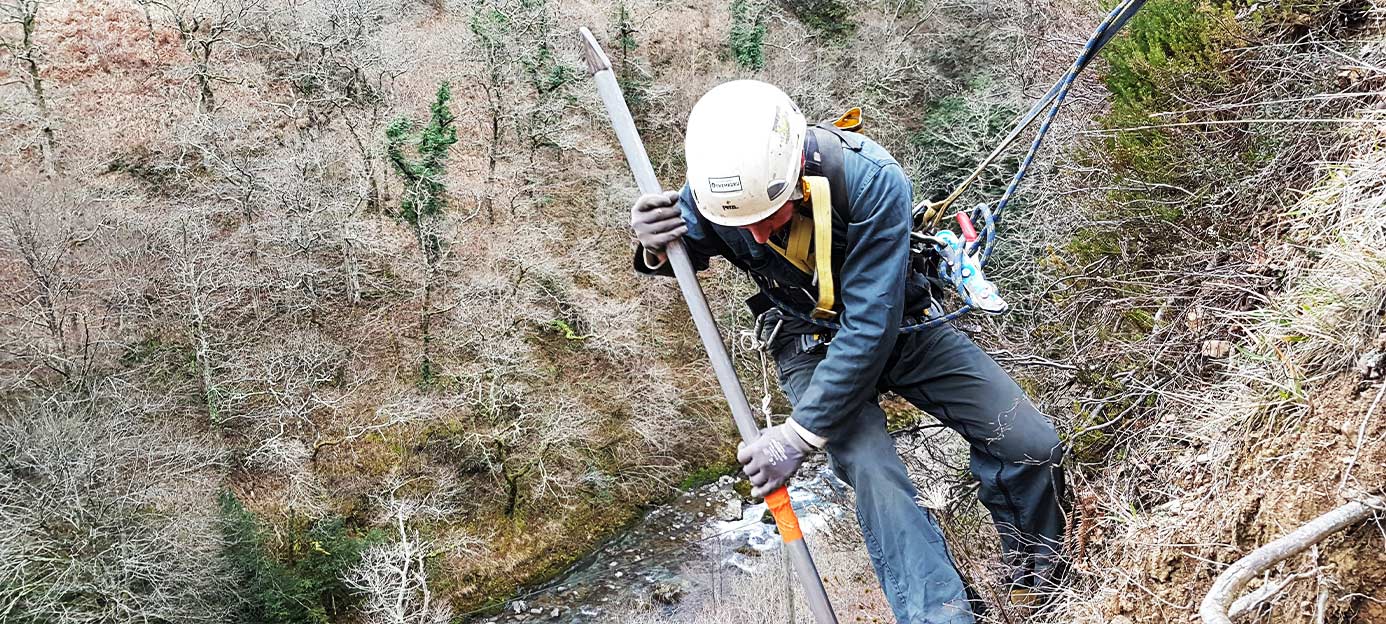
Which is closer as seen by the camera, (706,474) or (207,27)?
(706,474)

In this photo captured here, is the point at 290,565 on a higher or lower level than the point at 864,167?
lower

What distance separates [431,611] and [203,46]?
49.8ft

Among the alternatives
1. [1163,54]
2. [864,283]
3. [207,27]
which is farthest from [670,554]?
[207,27]

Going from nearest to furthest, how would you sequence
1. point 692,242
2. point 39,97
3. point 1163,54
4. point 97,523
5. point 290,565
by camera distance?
point 692,242
point 1163,54
point 97,523
point 290,565
point 39,97

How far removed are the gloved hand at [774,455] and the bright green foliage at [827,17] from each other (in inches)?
1043

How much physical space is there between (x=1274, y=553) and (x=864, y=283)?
160 centimetres

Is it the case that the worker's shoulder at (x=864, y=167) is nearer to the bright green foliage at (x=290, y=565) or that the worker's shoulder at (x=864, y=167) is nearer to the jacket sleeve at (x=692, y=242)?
the jacket sleeve at (x=692, y=242)

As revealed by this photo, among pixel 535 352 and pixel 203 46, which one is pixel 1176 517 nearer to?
pixel 535 352

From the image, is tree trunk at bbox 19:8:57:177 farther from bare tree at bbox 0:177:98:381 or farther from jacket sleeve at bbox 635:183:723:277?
jacket sleeve at bbox 635:183:723:277

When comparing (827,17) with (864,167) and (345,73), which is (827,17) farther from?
(864,167)

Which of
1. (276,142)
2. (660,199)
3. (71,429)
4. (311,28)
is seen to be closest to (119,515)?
(71,429)

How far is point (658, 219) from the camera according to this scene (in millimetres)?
3836

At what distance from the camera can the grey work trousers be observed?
3471 mm

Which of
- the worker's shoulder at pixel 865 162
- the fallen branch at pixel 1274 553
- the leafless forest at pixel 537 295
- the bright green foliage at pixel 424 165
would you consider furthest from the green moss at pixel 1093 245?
the bright green foliage at pixel 424 165
